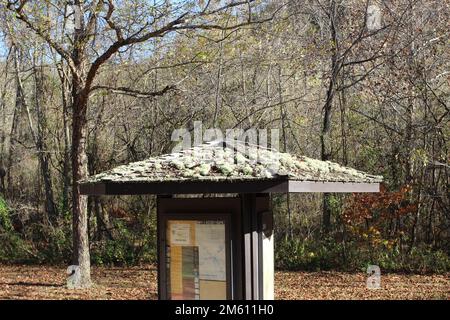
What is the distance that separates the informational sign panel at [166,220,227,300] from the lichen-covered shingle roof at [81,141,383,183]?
1.84 feet

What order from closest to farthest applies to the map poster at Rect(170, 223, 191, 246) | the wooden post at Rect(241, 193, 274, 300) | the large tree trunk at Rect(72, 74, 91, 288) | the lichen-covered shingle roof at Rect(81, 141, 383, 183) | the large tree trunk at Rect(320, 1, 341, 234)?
the lichen-covered shingle roof at Rect(81, 141, 383, 183)
the wooden post at Rect(241, 193, 274, 300)
the map poster at Rect(170, 223, 191, 246)
the large tree trunk at Rect(72, 74, 91, 288)
the large tree trunk at Rect(320, 1, 341, 234)

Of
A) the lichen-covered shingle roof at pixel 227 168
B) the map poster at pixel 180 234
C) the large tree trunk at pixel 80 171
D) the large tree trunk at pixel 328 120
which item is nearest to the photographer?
the lichen-covered shingle roof at pixel 227 168

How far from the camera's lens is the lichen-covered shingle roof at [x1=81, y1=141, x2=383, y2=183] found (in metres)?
5.39

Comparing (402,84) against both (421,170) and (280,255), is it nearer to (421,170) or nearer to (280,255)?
(421,170)

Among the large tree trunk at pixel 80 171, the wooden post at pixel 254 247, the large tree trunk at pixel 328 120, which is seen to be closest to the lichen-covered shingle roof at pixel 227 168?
the wooden post at pixel 254 247

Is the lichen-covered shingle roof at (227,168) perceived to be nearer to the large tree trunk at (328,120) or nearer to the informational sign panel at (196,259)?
the informational sign panel at (196,259)

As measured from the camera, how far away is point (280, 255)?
13.8 meters

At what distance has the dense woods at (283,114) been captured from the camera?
13102 millimetres

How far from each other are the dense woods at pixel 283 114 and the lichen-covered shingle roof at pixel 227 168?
5556 mm

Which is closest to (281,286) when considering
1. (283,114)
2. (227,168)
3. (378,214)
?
(378,214)

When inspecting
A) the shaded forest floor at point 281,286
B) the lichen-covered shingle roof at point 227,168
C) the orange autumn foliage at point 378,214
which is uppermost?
the lichen-covered shingle roof at point 227,168

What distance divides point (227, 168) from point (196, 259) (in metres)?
1.02

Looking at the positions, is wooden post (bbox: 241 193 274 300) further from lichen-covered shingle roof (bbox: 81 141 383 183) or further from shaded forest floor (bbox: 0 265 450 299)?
shaded forest floor (bbox: 0 265 450 299)

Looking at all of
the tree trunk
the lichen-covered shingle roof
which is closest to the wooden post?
the lichen-covered shingle roof
